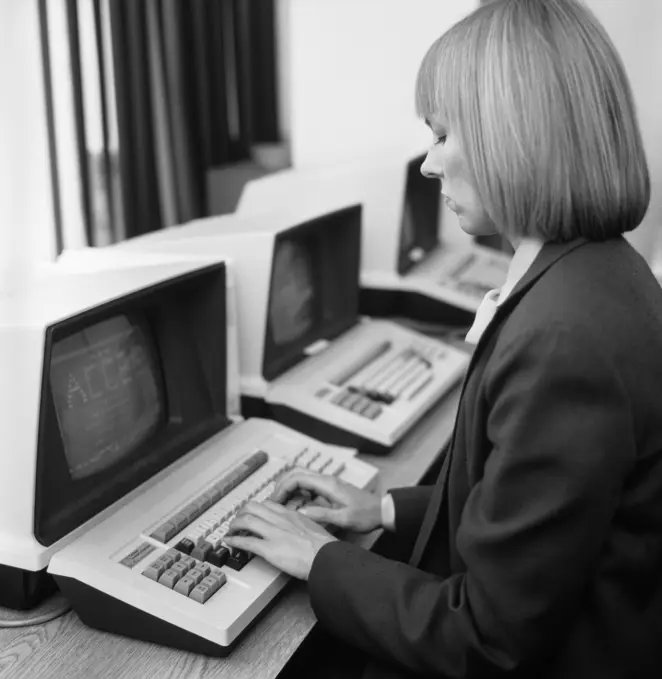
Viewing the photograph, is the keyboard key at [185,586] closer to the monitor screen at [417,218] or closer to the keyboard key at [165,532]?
the keyboard key at [165,532]

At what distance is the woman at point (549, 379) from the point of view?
738 mm

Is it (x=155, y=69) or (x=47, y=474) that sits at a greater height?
(x=155, y=69)

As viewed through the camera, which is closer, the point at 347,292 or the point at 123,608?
the point at 123,608

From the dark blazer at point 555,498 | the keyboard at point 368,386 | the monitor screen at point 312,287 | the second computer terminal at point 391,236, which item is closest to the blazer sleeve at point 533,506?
the dark blazer at point 555,498

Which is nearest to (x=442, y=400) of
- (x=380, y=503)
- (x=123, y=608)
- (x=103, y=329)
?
(x=380, y=503)

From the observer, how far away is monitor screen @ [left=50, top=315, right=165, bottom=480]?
1.03 metres

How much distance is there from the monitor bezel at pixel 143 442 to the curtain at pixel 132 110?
78 centimetres

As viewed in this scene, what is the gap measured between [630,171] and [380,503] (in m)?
0.56

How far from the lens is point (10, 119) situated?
5.72ft

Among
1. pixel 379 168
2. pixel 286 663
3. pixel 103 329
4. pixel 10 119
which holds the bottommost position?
pixel 286 663

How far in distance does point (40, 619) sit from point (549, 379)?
25.7 inches

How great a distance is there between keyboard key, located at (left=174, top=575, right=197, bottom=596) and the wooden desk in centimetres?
7

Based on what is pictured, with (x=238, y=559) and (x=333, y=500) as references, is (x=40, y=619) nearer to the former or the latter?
(x=238, y=559)

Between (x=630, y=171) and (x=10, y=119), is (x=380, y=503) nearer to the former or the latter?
(x=630, y=171)
